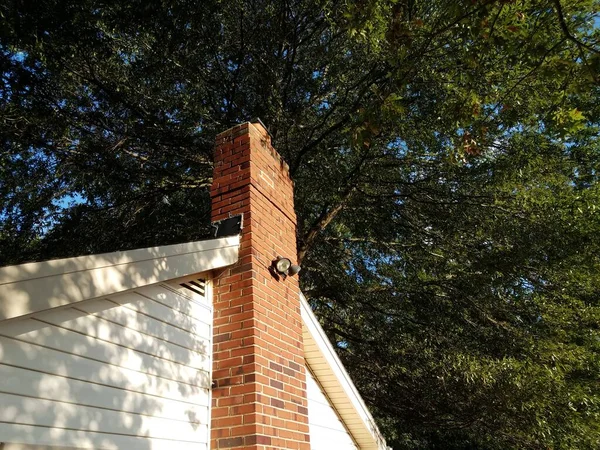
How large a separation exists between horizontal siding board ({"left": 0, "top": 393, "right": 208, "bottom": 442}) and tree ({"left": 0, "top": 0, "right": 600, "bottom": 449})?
3.99 metres

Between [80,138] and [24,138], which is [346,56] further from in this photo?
[24,138]

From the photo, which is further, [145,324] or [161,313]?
[161,313]

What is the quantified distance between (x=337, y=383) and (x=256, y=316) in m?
2.54

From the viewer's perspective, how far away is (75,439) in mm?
2670

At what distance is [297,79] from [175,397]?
21.3 feet

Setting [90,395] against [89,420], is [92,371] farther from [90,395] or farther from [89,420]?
[89,420]

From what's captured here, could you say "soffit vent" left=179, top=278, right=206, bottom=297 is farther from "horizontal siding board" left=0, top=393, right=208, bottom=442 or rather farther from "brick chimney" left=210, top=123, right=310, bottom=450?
"horizontal siding board" left=0, top=393, right=208, bottom=442

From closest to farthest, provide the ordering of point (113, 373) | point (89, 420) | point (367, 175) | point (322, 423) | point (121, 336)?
1. point (89, 420)
2. point (113, 373)
3. point (121, 336)
4. point (322, 423)
5. point (367, 175)

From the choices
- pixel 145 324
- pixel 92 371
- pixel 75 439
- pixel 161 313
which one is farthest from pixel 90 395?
pixel 161 313

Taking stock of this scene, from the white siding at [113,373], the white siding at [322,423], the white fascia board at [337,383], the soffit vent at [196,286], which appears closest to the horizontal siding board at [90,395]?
the white siding at [113,373]

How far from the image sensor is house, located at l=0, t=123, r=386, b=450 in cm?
258

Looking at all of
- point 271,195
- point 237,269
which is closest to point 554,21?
point 271,195

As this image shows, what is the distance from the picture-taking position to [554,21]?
14.2ft

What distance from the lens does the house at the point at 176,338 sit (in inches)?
102
